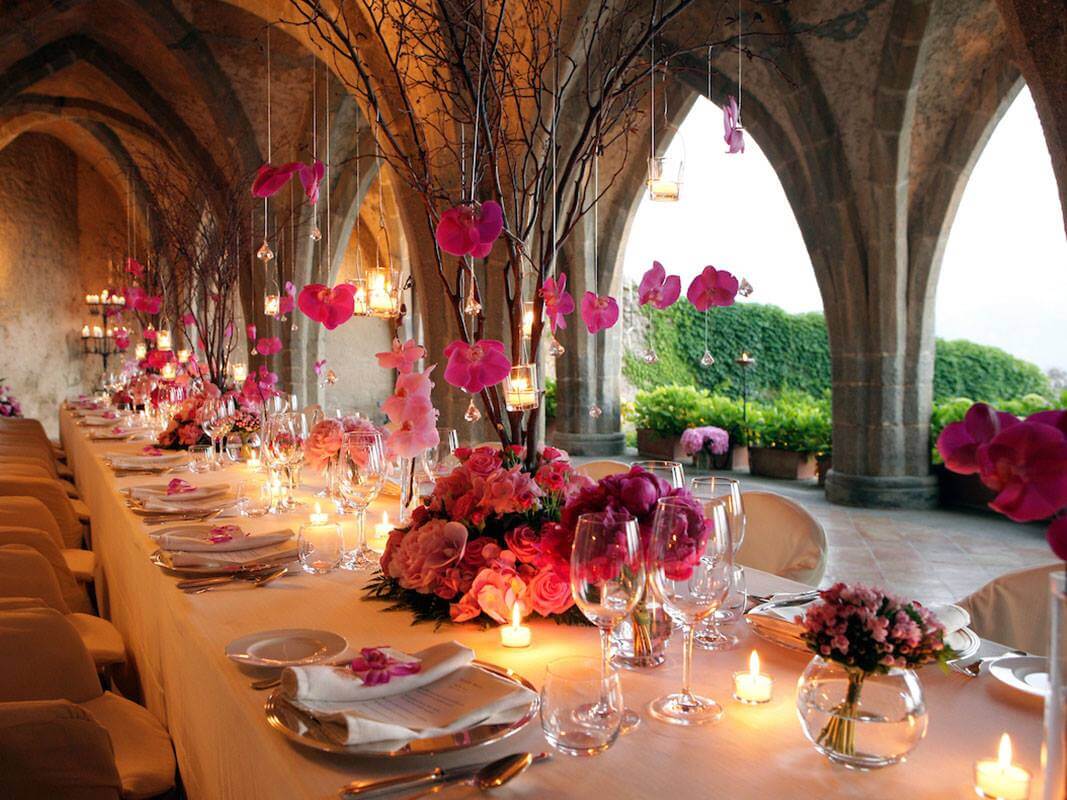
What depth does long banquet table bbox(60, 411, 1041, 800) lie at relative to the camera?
3.49ft

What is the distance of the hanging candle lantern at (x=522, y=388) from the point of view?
196cm

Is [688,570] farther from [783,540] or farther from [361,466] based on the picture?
[783,540]

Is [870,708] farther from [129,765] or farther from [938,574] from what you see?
[938,574]

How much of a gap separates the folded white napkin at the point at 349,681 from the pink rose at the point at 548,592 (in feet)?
0.94

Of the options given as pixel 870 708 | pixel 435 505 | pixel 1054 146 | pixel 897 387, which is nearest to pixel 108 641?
pixel 435 505

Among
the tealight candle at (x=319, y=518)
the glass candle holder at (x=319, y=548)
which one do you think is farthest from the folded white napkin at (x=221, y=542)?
the tealight candle at (x=319, y=518)

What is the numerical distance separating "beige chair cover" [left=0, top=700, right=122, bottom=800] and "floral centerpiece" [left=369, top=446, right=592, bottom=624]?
0.61 meters

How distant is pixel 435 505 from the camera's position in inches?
71.7

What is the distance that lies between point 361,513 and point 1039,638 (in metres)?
1.64

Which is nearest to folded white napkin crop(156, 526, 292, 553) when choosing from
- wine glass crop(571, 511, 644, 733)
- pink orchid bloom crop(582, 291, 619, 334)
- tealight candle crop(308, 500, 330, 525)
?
tealight candle crop(308, 500, 330, 525)

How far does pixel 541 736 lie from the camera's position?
120 centimetres

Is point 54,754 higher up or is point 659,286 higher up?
point 659,286

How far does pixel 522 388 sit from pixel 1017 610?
1.25 metres

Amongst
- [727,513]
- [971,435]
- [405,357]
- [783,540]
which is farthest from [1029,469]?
[783,540]
